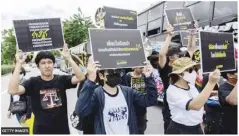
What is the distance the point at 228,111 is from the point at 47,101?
1773 mm

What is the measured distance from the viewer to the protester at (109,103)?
9.14 ft

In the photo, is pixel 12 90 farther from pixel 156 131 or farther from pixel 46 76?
pixel 156 131

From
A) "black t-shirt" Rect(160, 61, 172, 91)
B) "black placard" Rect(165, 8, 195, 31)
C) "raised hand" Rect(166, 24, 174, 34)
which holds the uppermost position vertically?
"black placard" Rect(165, 8, 195, 31)

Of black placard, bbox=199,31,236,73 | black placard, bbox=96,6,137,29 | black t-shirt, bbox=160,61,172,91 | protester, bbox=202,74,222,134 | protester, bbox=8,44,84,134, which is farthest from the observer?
black placard, bbox=96,6,137,29

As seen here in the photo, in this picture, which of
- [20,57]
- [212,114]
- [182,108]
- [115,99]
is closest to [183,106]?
[182,108]

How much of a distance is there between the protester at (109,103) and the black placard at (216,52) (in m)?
0.56

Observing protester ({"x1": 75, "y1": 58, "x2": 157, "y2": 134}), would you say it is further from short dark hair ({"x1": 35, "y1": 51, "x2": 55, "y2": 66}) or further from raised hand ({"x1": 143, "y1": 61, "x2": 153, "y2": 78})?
short dark hair ({"x1": 35, "y1": 51, "x2": 55, "y2": 66})

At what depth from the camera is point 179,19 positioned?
4.64m

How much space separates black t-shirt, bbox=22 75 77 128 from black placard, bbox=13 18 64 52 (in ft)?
1.20

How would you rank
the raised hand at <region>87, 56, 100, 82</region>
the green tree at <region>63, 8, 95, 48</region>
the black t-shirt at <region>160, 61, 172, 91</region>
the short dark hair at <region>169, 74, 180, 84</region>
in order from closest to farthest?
the raised hand at <region>87, 56, 100, 82</region> < the short dark hair at <region>169, 74, 180, 84</region> < the black t-shirt at <region>160, 61, 172, 91</region> < the green tree at <region>63, 8, 95, 48</region>

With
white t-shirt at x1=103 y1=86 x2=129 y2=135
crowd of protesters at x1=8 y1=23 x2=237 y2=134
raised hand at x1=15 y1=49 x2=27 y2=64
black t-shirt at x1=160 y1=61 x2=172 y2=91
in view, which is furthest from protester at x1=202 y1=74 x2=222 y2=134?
raised hand at x1=15 y1=49 x2=27 y2=64

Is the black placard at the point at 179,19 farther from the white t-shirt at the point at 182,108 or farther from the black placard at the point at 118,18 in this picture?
the white t-shirt at the point at 182,108

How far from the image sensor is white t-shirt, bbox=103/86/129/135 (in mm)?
2848

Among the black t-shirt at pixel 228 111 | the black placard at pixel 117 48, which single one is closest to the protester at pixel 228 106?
the black t-shirt at pixel 228 111
